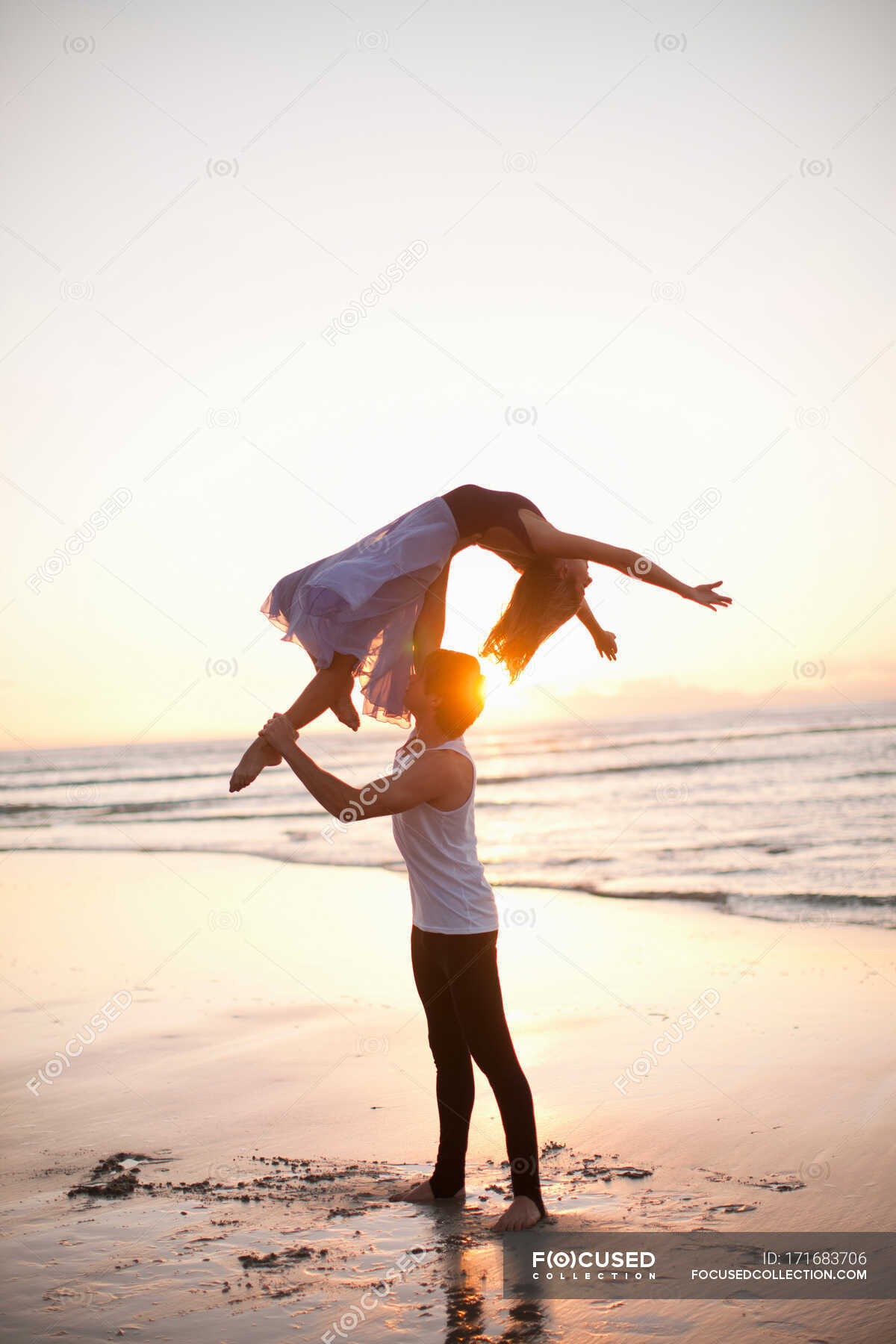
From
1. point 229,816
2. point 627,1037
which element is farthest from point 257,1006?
point 229,816

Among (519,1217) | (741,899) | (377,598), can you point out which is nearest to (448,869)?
(377,598)

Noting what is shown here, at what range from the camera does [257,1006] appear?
6680mm

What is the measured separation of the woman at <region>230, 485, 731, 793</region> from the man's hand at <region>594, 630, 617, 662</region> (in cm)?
27

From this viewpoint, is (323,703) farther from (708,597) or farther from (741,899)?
(741,899)

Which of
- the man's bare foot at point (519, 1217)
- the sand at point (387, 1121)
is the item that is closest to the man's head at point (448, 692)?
the man's bare foot at point (519, 1217)

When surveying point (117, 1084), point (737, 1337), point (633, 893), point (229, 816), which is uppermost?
point (229, 816)

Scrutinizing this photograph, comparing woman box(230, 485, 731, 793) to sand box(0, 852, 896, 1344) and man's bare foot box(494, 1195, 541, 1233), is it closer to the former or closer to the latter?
sand box(0, 852, 896, 1344)

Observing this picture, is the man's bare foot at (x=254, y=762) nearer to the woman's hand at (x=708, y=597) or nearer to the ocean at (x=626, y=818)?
the woman's hand at (x=708, y=597)

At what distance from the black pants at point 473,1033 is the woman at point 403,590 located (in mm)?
879

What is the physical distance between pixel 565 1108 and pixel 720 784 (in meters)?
18.3

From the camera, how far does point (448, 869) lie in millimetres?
3689

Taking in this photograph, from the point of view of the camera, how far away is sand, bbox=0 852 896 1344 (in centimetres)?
291

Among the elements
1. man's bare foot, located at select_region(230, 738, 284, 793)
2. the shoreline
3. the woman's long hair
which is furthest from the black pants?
the shoreline

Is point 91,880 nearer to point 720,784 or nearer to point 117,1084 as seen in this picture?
point 117,1084
